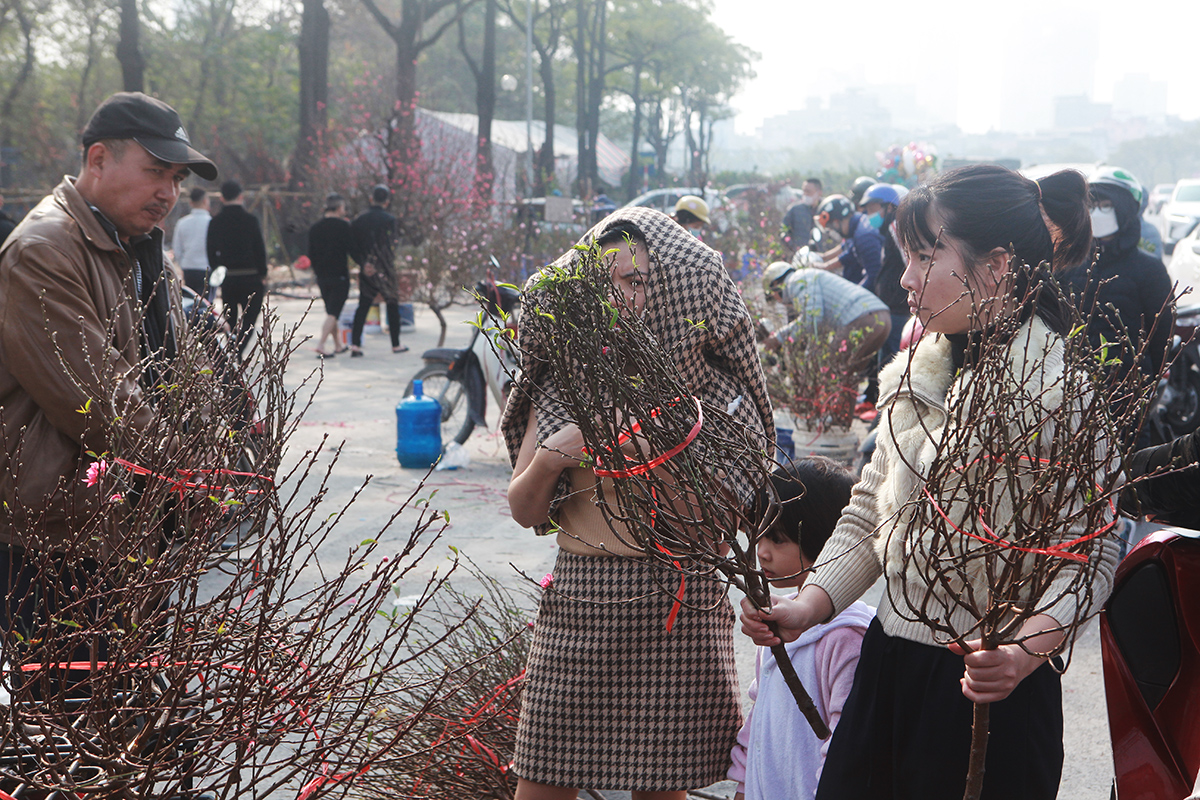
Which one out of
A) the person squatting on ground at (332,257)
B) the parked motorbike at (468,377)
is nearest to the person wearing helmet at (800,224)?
the person squatting on ground at (332,257)

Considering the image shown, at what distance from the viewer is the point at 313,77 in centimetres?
2039

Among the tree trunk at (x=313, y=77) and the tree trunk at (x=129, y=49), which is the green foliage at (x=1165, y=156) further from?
the tree trunk at (x=129, y=49)

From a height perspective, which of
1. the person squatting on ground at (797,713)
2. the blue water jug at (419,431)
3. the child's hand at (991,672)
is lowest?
the blue water jug at (419,431)

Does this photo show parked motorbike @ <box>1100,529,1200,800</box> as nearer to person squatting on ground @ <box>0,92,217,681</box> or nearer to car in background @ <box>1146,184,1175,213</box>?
person squatting on ground @ <box>0,92,217,681</box>

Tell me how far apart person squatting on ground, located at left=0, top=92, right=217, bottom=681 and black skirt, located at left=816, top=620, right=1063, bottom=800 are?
4.86 feet

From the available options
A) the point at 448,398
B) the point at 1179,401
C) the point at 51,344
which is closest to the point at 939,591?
the point at 51,344

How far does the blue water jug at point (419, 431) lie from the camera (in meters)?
7.14

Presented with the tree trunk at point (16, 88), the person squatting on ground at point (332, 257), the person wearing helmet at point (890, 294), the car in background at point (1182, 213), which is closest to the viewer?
the person wearing helmet at point (890, 294)

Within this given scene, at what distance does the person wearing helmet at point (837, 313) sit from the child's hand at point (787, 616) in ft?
17.2

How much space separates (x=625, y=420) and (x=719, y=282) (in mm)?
647

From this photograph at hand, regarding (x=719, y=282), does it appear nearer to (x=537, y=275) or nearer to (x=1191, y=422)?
(x=537, y=275)

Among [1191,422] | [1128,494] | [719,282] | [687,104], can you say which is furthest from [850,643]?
[687,104]

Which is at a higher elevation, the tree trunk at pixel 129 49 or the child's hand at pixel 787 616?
the tree trunk at pixel 129 49

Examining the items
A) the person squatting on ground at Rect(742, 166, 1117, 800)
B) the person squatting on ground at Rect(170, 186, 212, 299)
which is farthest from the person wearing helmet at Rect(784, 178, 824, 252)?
the person squatting on ground at Rect(742, 166, 1117, 800)
